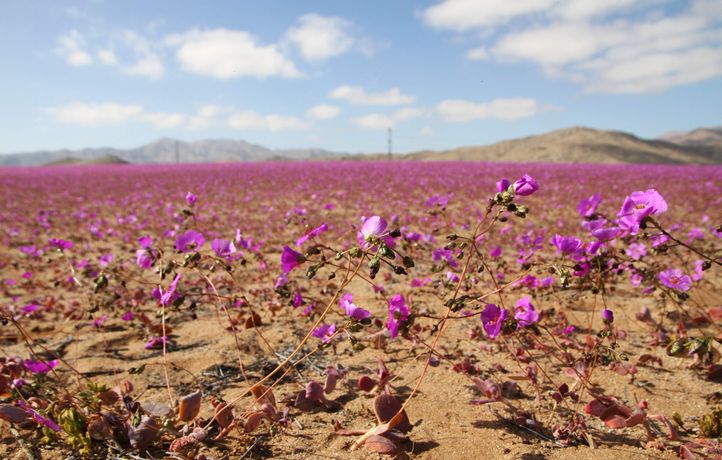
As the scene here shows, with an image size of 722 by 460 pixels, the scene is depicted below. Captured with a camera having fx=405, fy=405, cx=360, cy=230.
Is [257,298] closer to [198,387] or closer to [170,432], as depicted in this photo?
[198,387]

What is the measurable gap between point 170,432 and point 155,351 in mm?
1203

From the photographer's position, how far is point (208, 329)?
9.49 feet

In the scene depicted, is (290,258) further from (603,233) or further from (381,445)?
(603,233)

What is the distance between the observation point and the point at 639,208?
144 centimetres

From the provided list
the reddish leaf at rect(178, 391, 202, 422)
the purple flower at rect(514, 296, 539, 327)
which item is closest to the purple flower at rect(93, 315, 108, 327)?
the reddish leaf at rect(178, 391, 202, 422)

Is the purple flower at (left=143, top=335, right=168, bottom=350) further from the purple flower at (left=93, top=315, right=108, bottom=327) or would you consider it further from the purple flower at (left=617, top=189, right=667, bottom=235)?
the purple flower at (left=617, top=189, right=667, bottom=235)

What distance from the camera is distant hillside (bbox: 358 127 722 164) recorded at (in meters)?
41.2

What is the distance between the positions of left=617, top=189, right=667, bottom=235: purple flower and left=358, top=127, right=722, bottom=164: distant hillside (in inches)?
1677

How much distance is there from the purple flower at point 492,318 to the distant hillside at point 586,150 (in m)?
42.8

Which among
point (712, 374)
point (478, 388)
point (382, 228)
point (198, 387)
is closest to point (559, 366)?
point (478, 388)

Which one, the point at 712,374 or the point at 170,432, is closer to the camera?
the point at 170,432

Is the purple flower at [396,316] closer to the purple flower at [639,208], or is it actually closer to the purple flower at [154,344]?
the purple flower at [639,208]

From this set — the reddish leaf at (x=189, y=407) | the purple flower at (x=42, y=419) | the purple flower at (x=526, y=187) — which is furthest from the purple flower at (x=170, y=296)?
the purple flower at (x=526, y=187)

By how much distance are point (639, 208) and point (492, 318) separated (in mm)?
648
